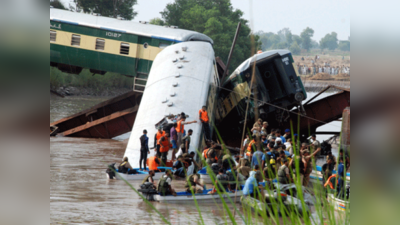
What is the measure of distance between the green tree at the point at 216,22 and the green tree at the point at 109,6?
8.32m

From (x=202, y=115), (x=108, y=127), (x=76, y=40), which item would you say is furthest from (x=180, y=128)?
(x=76, y=40)

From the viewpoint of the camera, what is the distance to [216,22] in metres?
58.1

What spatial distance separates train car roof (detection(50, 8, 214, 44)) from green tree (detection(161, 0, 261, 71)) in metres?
31.6

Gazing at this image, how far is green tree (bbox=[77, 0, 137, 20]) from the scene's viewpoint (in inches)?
2200

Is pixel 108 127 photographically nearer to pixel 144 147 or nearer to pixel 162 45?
pixel 162 45

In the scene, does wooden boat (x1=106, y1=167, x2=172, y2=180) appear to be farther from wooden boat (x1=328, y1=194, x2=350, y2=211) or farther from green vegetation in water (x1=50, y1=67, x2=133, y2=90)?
green vegetation in water (x1=50, y1=67, x2=133, y2=90)

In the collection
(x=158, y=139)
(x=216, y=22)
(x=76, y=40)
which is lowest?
(x=158, y=139)

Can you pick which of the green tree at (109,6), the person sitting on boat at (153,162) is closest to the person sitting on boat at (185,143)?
the person sitting on boat at (153,162)

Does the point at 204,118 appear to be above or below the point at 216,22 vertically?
below

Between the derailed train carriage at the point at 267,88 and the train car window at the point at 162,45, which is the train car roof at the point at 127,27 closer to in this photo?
the train car window at the point at 162,45

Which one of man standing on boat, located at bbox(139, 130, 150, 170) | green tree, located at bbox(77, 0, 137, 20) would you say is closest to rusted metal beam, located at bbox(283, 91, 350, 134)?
man standing on boat, located at bbox(139, 130, 150, 170)

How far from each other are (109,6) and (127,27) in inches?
1408

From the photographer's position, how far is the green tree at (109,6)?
183ft

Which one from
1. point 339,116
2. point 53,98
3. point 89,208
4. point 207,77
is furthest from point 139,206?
point 53,98
